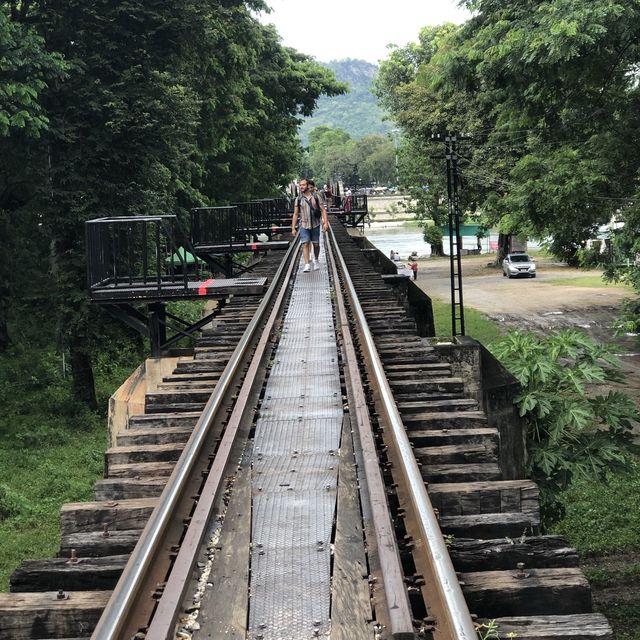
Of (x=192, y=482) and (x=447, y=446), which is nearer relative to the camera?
(x=192, y=482)

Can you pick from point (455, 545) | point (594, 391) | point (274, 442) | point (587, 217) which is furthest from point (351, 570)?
point (594, 391)

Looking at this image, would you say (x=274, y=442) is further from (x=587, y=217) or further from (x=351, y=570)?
(x=587, y=217)

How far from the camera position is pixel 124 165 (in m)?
18.5

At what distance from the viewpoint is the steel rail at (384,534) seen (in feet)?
10.6

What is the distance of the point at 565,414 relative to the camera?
360 inches

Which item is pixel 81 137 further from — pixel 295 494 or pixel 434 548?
pixel 434 548

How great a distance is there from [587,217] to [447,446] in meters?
11.3

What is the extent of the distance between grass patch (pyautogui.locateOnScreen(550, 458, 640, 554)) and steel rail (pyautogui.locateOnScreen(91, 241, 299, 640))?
8.64 metres

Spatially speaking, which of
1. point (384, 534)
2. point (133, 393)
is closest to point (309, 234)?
point (133, 393)

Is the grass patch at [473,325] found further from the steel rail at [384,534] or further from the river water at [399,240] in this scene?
the river water at [399,240]

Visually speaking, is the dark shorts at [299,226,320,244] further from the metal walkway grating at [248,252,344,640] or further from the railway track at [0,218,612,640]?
the railway track at [0,218,612,640]

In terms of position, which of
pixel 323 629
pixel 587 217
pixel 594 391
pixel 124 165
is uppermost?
pixel 124 165

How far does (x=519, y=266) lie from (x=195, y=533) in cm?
4349

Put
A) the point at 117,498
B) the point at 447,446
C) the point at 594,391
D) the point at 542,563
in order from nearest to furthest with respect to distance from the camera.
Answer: the point at 542,563, the point at 117,498, the point at 447,446, the point at 594,391
